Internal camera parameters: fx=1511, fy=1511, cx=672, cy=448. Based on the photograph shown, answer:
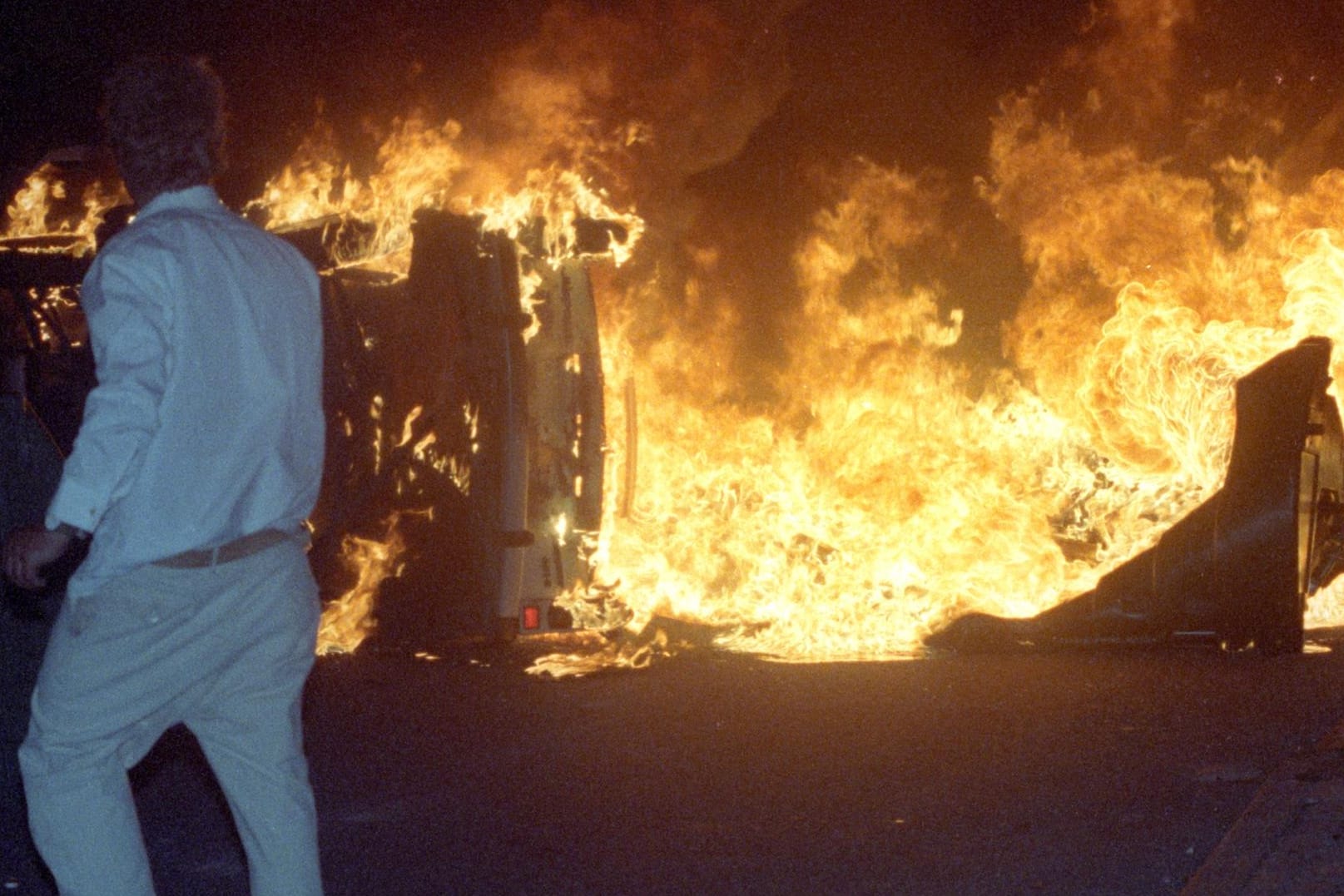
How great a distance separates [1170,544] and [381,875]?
5511mm

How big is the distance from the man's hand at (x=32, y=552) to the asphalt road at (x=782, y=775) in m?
1.89

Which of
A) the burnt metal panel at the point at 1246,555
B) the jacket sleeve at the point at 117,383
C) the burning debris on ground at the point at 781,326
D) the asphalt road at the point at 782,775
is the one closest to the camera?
the jacket sleeve at the point at 117,383

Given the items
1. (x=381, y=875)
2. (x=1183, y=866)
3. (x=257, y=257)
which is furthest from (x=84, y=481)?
(x=1183, y=866)

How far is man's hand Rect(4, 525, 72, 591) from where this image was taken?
2938 millimetres

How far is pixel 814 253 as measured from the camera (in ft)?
53.8

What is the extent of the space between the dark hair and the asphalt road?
232cm

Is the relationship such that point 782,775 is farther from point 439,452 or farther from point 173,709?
point 173,709

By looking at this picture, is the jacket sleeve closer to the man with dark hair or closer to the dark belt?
the man with dark hair

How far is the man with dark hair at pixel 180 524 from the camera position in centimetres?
300

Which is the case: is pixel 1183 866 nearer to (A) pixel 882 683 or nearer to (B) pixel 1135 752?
(B) pixel 1135 752

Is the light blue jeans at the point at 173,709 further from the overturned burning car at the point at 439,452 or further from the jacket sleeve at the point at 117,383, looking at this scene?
the overturned burning car at the point at 439,452

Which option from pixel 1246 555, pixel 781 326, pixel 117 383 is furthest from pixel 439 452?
pixel 781 326

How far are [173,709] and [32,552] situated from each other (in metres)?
0.48

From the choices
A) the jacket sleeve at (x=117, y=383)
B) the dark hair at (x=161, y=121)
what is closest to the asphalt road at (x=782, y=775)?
the jacket sleeve at (x=117, y=383)
